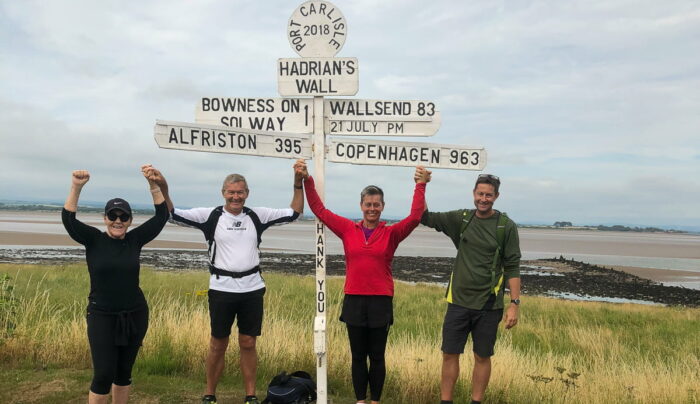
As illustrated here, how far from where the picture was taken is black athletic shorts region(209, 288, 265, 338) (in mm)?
4098

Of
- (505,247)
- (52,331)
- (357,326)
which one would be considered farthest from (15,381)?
(505,247)

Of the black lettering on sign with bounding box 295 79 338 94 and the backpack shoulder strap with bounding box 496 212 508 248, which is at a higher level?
the black lettering on sign with bounding box 295 79 338 94

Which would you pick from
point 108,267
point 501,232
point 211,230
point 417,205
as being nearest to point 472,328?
point 501,232

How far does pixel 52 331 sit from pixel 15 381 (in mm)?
1526

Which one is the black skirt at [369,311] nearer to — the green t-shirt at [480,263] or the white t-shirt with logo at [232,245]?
the green t-shirt at [480,263]

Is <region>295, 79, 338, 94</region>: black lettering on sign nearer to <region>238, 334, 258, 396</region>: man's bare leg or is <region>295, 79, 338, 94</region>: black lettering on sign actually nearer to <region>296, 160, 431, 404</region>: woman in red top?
<region>296, 160, 431, 404</region>: woman in red top

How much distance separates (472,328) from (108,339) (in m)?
2.79

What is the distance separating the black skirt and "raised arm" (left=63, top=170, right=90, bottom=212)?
7.03ft

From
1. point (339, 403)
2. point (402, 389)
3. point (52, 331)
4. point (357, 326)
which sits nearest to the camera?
point (357, 326)

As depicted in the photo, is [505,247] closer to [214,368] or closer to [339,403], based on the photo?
[339,403]

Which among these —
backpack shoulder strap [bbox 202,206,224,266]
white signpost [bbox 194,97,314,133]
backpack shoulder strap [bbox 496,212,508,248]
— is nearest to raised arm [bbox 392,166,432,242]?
backpack shoulder strap [bbox 496,212,508,248]

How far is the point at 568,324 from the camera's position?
508 inches

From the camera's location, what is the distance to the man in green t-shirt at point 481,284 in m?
4.10

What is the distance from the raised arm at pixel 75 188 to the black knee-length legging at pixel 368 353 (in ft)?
7.30
